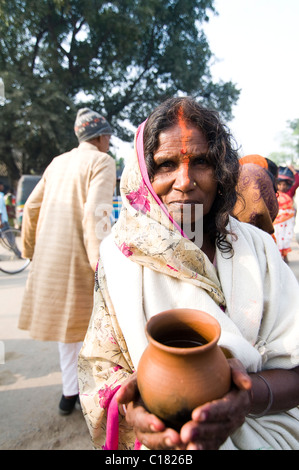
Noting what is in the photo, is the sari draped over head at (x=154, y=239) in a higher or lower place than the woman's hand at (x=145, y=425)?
higher

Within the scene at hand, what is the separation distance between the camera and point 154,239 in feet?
4.10

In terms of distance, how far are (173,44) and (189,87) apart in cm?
262

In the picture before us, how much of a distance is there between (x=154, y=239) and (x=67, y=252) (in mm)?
1453

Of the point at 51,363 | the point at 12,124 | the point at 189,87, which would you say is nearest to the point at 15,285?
the point at 51,363

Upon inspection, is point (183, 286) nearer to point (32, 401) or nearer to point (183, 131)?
point (183, 131)

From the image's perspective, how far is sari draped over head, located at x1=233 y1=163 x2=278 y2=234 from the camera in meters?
2.19

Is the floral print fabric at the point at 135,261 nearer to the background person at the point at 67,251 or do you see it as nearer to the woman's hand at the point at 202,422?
the woman's hand at the point at 202,422


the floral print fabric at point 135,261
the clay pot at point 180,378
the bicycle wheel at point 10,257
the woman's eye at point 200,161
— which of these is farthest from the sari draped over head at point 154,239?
the bicycle wheel at point 10,257

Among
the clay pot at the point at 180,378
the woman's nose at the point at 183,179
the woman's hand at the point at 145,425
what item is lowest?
the woman's hand at the point at 145,425

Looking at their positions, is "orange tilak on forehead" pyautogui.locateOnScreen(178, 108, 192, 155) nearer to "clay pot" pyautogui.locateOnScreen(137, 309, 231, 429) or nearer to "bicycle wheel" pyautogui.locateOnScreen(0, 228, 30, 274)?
"clay pot" pyautogui.locateOnScreen(137, 309, 231, 429)

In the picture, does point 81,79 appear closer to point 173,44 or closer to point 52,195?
point 173,44


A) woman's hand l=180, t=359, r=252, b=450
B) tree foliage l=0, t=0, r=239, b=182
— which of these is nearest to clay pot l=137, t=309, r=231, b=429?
woman's hand l=180, t=359, r=252, b=450

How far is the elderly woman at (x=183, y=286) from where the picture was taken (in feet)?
3.88

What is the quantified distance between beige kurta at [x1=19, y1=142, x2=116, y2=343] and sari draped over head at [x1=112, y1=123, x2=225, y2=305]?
3.87 feet
